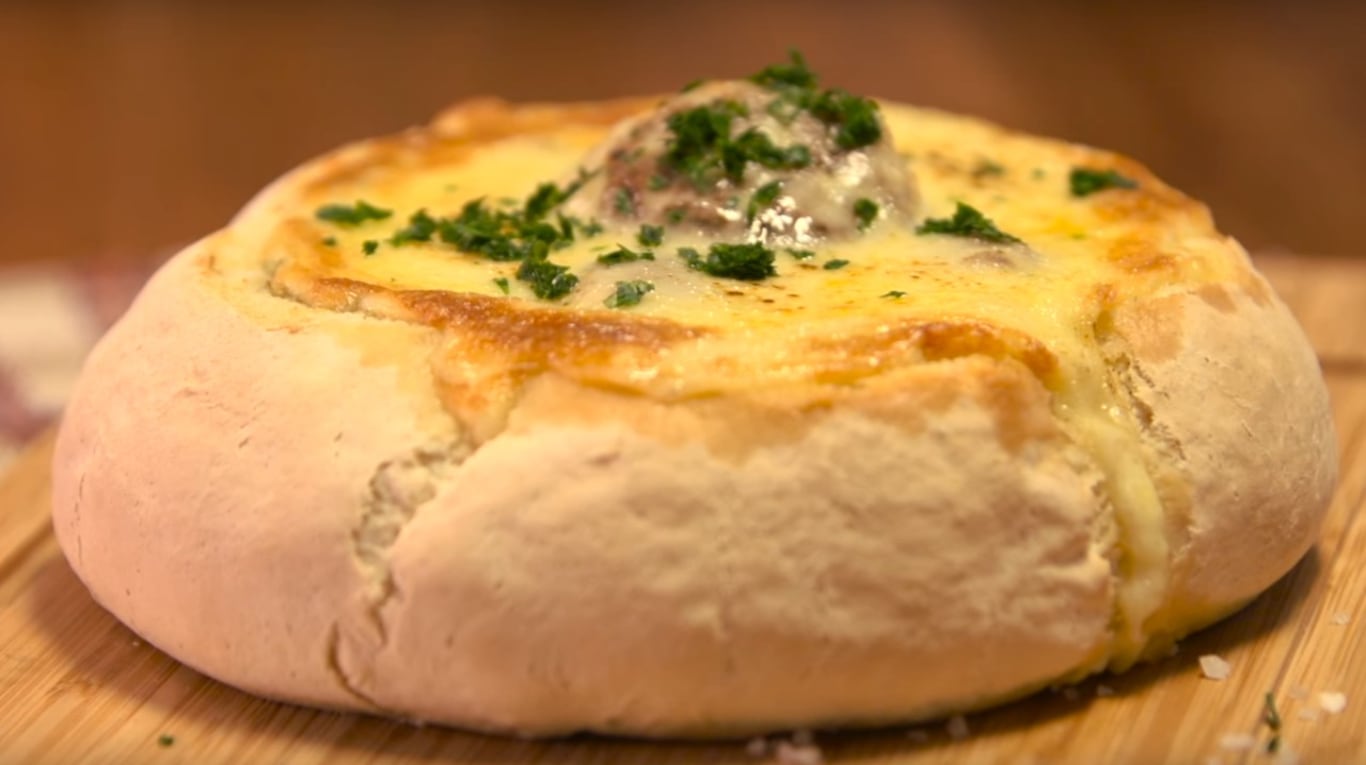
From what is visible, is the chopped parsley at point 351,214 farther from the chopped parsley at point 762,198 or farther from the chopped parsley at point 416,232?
the chopped parsley at point 762,198

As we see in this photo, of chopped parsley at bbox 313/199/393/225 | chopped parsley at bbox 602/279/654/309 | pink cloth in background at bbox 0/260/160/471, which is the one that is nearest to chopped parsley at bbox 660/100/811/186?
chopped parsley at bbox 602/279/654/309

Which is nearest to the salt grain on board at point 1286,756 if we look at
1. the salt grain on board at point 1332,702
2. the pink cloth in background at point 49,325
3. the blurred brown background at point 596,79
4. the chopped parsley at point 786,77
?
the salt grain on board at point 1332,702

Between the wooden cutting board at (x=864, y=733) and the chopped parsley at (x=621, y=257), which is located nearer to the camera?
the wooden cutting board at (x=864, y=733)

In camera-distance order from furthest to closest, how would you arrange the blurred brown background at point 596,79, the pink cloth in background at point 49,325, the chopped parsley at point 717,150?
the blurred brown background at point 596,79 → the pink cloth in background at point 49,325 → the chopped parsley at point 717,150

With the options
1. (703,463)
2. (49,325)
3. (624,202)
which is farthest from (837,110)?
(49,325)

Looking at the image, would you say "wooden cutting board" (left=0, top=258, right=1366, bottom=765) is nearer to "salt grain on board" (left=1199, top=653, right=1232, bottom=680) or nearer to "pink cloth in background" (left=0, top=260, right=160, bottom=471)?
"salt grain on board" (left=1199, top=653, right=1232, bottom=680)

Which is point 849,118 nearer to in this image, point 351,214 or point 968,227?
point 968,227
